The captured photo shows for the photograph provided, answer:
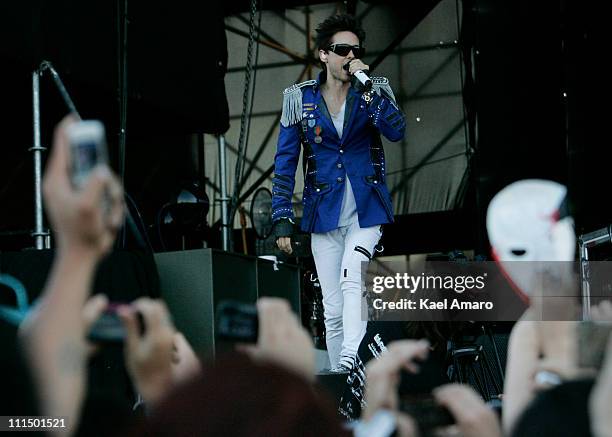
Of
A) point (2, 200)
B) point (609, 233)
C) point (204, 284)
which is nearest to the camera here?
point (204, 284)

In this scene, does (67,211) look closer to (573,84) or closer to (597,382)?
(597,382)

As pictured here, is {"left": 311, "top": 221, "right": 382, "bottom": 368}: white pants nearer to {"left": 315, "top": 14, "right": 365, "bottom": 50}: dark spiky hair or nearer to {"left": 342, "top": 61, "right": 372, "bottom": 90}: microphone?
{"left": 342, "top": 61, "right": 372, "bottom": 90}: microphone

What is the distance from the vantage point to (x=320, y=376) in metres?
4.29

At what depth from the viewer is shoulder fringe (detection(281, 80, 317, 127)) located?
16.2ft

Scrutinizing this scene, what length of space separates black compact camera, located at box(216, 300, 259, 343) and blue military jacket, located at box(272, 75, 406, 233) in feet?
11.1

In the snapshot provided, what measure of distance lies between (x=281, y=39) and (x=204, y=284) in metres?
5.69

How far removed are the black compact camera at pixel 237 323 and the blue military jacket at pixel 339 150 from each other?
3.39 metres

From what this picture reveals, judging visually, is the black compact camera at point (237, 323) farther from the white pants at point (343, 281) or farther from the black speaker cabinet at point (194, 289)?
the white pants at point (343, 281)

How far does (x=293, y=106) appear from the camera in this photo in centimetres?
495

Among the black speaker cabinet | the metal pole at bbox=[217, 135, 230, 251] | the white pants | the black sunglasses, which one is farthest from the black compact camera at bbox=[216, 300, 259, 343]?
the metal pole at bbox=[217, 135, 230, 251]

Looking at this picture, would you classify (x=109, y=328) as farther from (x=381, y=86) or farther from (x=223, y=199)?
(x=223, y=199)

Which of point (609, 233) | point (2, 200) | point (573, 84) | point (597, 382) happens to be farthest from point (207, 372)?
point (2, 200)

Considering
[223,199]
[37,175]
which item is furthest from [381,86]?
[223,199]

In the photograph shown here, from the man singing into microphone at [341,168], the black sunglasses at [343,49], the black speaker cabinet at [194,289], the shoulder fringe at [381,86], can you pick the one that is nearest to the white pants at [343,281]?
the man singing into microphone at [341,168]
